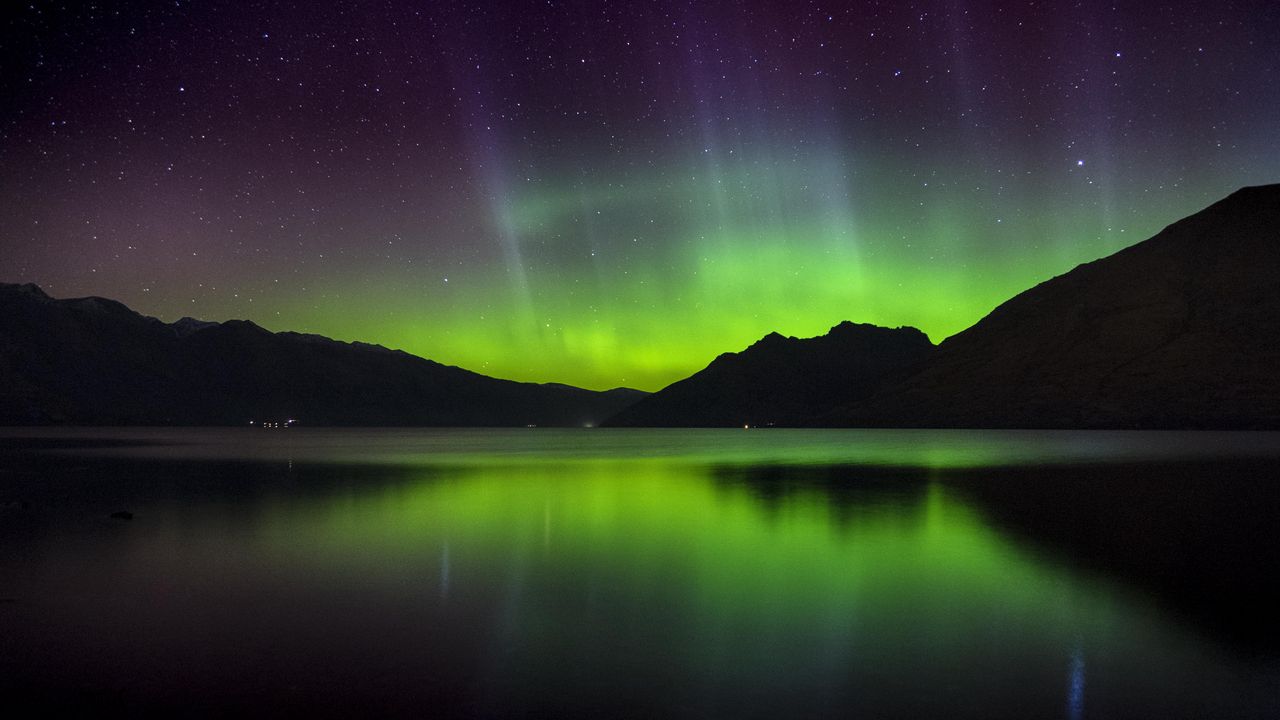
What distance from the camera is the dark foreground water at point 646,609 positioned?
33.0 ft

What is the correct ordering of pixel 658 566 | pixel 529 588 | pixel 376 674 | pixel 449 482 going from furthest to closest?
pixel 449 482, pixel 658 566, pixel 529 588, pixel 376 674

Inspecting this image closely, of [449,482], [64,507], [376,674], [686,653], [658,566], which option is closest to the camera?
[376,674]

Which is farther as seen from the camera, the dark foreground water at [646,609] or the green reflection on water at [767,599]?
the green reflection on water at [767,599]

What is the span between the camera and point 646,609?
49.5ft

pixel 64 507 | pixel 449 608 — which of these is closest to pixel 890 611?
pixel 449 608

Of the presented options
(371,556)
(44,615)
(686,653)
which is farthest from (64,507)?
(686,653)

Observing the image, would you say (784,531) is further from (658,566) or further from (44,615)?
(44,615)

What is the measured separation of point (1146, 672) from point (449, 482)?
4177 cm

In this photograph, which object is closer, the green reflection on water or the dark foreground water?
the dark foreground water

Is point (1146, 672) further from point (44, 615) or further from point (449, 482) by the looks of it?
point (449, 482)

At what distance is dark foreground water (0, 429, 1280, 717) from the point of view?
10070 millimetres

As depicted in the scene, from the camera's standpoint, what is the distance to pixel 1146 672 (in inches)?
433

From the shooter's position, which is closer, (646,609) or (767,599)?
(646,609)

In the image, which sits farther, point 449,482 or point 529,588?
point 449,482
